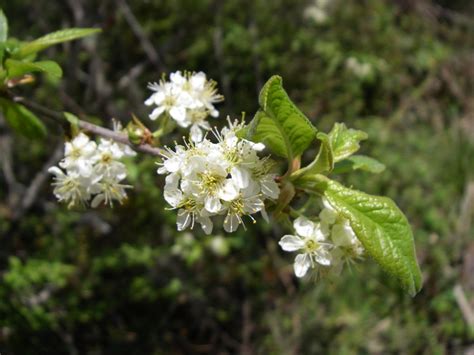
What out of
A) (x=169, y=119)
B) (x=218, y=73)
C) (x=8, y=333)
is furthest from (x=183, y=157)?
(x=218, y=73)

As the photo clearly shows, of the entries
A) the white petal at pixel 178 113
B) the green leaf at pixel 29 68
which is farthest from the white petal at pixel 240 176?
the green leaf at pixel 29 68

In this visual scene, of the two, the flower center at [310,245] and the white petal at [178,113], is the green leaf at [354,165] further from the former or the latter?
the white petal at [178,113]

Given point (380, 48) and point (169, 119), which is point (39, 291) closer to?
point (169, 119)

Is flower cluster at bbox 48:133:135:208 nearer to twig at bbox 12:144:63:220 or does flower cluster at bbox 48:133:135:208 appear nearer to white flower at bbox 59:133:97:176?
white flower at bbox 59:133:97:176

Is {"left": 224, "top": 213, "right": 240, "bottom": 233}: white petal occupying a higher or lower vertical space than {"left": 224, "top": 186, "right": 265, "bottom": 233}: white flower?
lower

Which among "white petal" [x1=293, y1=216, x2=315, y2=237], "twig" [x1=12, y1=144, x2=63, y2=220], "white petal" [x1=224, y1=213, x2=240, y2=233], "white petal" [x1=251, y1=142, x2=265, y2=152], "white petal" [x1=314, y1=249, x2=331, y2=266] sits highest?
"white petal" [x1=251, y1=142, x2=265, y2=152]

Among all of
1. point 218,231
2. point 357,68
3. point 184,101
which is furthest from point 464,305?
point 184,101

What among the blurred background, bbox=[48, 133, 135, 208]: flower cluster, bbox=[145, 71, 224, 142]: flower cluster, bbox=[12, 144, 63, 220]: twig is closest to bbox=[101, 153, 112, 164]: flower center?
bbox=[48, 133, 135, 208]: flower cluster

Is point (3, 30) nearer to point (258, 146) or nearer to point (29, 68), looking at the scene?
point (29, 68)

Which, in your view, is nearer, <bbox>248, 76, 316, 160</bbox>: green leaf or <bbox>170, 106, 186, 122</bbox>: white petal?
<bbox>248, 76, 316, 160</bbox>: green leaf
